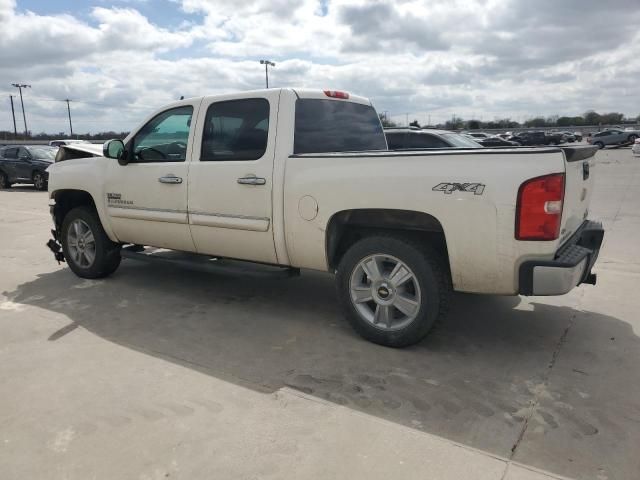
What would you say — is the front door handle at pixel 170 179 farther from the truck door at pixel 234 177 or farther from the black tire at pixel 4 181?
the black tire at pixel 4 181

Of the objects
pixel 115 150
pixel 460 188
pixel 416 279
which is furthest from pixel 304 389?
pixel 115 150

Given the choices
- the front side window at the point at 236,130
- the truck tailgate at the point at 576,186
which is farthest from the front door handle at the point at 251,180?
the truck tailgate at the point at 576,186

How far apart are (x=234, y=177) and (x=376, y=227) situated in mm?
1313

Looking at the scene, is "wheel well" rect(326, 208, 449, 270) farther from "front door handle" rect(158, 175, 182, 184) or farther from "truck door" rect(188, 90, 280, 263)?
"front door handle" rect(158, 175, 182, 184)

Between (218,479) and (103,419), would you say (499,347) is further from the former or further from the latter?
(103,419)

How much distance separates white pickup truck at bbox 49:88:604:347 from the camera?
3.30 metres

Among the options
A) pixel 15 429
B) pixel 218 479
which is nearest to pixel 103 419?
pixel 15 429

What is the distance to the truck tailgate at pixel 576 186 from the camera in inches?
131

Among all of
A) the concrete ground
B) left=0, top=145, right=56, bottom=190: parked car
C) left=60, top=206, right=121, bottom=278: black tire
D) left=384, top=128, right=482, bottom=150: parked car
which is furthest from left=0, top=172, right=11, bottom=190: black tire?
the concrete ground

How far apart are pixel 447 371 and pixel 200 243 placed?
8.45 ft

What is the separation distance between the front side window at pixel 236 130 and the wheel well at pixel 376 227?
0.94 meters

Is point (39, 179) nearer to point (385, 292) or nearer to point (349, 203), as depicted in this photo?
point (349, 203)

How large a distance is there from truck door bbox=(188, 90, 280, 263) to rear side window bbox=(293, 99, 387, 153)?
246 mm

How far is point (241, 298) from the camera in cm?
525
